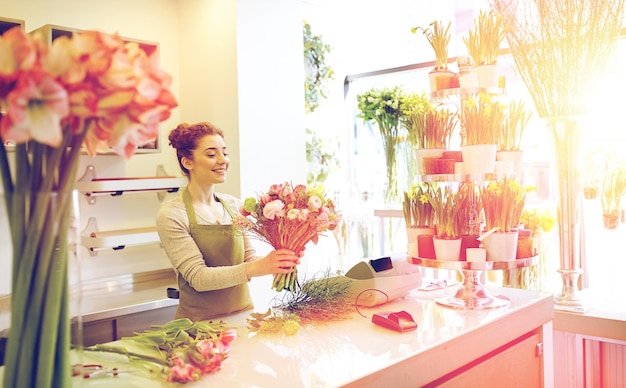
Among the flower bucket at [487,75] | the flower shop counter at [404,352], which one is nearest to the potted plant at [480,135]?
the flower bucket at [487,75]

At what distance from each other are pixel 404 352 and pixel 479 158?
0.78 metres

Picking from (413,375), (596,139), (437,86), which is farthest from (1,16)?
(596,139)

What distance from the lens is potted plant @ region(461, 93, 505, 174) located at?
6.65 ft

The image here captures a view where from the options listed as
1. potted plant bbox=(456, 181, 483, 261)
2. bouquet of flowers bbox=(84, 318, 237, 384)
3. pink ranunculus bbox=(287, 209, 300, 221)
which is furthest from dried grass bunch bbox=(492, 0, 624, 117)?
bouquet of flowers bbox=(84, 318, 237, 384)

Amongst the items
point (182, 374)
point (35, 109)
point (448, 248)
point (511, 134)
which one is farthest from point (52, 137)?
point (511, 134)

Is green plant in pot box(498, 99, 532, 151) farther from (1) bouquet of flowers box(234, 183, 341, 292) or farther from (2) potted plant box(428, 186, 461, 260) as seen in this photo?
(1) bouquet of flowers box(234, 183, 341, 292)

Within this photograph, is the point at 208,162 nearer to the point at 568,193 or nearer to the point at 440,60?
the point at 440,60

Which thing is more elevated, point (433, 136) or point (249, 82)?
point (249, 82)

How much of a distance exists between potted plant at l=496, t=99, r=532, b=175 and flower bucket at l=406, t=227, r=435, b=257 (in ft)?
1.19

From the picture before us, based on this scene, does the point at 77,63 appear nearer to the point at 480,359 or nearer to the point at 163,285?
the point at 480,359

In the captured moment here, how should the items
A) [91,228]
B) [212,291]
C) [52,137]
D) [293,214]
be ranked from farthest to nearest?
[91,228] < [212,291] < [293,214] < [52,137]

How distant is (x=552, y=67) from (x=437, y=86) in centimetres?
75

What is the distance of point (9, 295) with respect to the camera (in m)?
1.01

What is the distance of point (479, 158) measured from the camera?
79.8 inches
